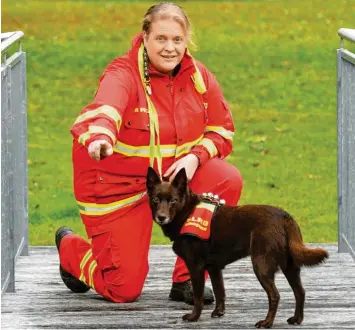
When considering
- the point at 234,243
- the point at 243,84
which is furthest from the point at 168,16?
the point at 243,84

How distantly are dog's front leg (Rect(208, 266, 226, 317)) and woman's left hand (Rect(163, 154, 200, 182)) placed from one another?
0.49 meters

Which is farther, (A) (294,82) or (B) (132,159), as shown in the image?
(A) (294,82)

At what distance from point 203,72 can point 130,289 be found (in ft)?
3.66

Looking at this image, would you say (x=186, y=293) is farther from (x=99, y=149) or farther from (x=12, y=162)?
(x=12, y=162)

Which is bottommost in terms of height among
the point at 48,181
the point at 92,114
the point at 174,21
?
the point at 48,181

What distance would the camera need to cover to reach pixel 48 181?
39.5 feet

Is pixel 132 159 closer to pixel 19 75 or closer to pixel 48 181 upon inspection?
pixel 19 75

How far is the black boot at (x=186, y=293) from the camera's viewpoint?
667 cm

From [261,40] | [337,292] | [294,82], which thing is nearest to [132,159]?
[337,292]

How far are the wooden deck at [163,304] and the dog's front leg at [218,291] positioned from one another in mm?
44

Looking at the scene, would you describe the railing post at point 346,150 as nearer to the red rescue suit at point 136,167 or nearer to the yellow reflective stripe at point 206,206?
the red rescue suit at point 136,167

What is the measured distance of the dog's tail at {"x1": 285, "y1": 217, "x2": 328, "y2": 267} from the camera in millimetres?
5988

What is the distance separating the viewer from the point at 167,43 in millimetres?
6652

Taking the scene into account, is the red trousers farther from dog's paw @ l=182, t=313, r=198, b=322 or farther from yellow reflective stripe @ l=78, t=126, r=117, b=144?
yellow reflective stripe @ l=78, t=126, r=117, b=144
